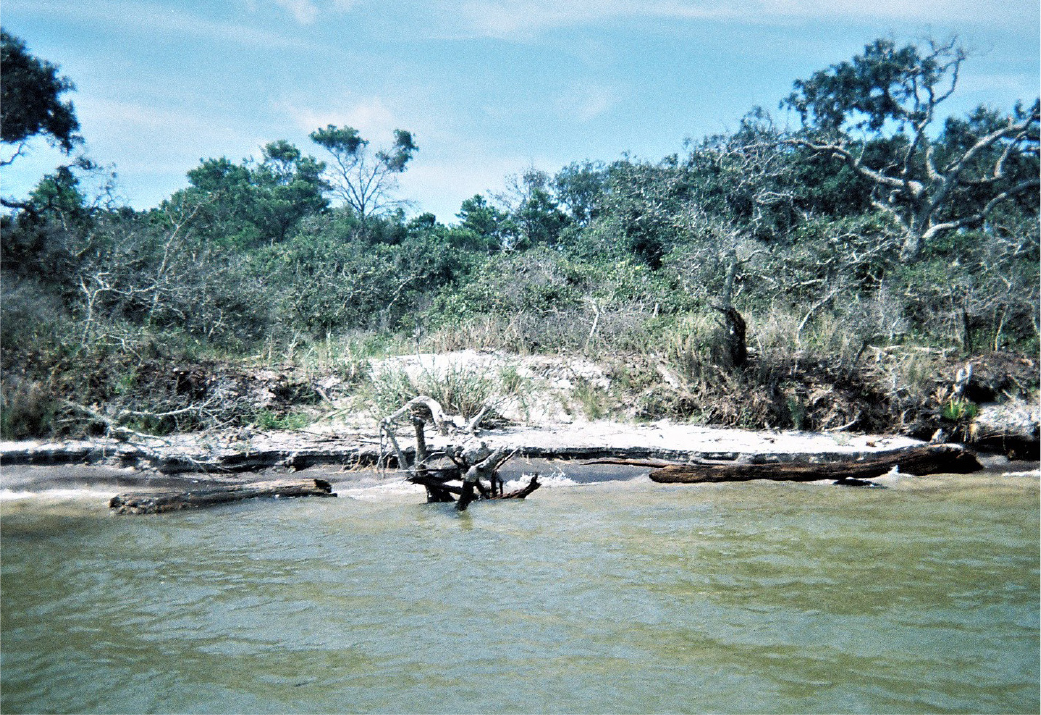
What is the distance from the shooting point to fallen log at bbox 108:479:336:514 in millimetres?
7168

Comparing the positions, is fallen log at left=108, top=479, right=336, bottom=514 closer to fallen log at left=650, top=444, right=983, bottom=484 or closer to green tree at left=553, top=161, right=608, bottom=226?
fallen log at left=650, top=444, right=983, bottom=484

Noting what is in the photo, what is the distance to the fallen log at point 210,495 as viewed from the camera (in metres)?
7.17

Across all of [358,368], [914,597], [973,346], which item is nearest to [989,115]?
[973,346]

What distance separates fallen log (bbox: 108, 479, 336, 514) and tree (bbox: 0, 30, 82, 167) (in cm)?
1247

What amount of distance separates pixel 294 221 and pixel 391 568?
28.2 m

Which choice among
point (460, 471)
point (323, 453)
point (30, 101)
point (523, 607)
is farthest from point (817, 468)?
point (30, 101)

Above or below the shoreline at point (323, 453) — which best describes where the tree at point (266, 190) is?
above

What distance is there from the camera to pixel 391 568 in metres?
5.70

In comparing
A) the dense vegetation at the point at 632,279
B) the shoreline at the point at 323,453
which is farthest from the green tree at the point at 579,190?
the shoreline at the point at 323,453

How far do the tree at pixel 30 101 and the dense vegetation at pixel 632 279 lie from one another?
5cm

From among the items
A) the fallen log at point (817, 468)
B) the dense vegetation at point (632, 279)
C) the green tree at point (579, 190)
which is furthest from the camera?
the green tree at point (579, 190)

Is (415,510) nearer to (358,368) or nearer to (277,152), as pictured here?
(358,368)

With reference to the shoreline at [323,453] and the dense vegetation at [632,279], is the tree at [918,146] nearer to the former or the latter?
the dense vegetation at [632,279]

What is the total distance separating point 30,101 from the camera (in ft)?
55.3
